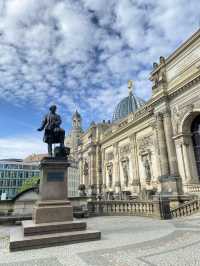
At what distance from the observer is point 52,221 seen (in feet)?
23.5

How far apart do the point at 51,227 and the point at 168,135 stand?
52.6ft

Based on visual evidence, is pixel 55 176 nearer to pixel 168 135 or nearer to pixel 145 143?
pixel 168 135

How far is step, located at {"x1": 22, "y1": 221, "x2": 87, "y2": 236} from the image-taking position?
6.48 metres

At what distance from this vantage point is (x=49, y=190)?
25.4 feet

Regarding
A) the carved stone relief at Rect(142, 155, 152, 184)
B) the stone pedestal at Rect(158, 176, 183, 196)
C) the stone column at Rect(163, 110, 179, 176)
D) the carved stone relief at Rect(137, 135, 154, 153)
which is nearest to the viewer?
the stone pedestal at Rect(158, 176, 183, 196)

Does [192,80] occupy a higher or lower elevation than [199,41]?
lower

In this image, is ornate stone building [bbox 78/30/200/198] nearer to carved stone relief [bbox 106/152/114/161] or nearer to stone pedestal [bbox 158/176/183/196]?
stone pedestal [bbox 158/176/183/196]

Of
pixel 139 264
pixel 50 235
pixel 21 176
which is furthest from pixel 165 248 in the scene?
pixel 21 176

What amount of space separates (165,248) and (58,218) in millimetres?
3714

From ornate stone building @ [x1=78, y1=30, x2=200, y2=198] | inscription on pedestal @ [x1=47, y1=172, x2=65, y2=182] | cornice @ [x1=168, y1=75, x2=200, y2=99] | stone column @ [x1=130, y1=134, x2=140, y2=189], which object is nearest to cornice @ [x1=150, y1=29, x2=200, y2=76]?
ornate stone building @ [x1=78, y1=30, x2=200, y2=198]

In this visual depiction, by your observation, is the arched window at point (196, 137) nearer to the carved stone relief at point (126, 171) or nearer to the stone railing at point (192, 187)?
the stone railing at point (192, 187)

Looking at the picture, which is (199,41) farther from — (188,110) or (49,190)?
(49,190)

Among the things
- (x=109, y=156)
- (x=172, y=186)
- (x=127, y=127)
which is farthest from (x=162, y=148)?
(x=109, y=156)

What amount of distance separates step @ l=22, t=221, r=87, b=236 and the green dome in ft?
157
